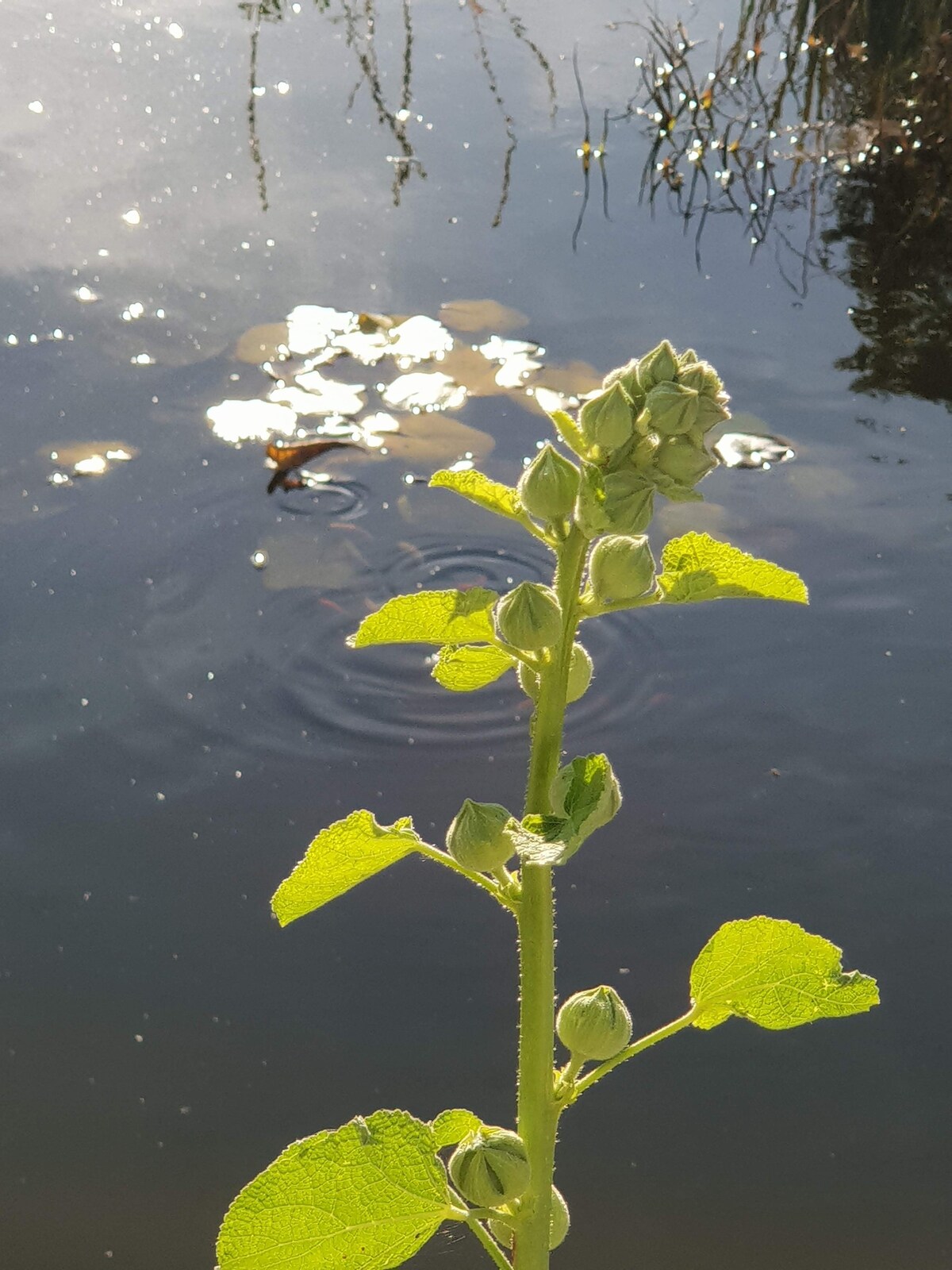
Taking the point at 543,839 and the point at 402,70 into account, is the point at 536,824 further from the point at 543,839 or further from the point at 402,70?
the point at 402,70

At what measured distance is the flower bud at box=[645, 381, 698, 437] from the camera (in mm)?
654

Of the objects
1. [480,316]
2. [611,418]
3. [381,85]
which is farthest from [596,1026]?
[381,85]

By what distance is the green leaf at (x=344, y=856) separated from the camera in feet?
2.47

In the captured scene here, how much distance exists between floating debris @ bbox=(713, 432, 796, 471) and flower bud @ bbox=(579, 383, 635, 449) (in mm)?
2627

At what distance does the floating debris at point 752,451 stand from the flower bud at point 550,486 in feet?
8.61

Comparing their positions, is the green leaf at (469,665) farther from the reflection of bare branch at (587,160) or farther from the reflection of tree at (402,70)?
the reflection of tree at (402,70)

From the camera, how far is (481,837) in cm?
71

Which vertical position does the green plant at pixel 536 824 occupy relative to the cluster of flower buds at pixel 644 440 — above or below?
below

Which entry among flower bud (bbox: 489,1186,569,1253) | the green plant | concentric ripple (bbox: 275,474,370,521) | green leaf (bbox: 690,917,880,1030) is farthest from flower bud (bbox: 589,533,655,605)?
concentric ripple (bbox: 275,474,370,521)

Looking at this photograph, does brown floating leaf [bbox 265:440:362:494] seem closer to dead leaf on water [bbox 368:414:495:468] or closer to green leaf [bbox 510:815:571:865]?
dead leaf on water [bbox 368:414:495:468]

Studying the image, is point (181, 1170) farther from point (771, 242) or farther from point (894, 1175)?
point (771, 242)

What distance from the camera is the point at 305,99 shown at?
4.91 metres

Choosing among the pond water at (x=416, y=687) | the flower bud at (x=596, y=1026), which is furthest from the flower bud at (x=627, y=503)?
the pond water at (x=416, y=687)

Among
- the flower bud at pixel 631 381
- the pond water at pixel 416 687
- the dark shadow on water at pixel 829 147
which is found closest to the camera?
the flower bud at pixel 631 381
